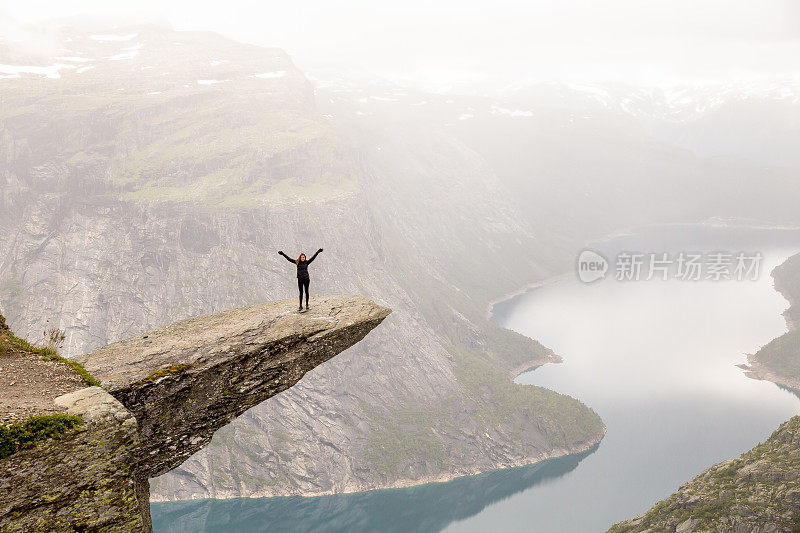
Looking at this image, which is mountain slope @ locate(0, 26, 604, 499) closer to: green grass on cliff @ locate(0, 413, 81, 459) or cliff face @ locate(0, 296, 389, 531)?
cliff face @ locate(0, 296, 389, 531)

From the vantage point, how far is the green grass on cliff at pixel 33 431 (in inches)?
569

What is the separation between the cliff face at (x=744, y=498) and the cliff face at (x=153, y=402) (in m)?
74.3

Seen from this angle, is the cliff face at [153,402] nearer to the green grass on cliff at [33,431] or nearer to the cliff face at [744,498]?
the green grass on cliff at [33,431]

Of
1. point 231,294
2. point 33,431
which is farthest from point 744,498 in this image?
point 231,294

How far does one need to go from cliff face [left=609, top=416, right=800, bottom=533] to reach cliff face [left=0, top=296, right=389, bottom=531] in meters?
74.3

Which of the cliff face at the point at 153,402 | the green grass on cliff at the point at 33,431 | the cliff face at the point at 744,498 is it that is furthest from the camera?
the cliff face at the point at 744,498

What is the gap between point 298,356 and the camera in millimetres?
25469

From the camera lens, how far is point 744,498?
7375cm

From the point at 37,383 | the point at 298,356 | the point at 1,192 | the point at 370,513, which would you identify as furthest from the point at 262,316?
the point at 1,192

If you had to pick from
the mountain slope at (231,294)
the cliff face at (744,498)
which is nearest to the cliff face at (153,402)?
the cliff face at (744,498)

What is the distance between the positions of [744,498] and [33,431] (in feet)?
301

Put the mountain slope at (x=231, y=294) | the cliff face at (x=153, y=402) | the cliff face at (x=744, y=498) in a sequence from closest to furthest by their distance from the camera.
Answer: the cliff face at (x=153, y=402) < the cliff face at (x=744, y=498) < the mountain slope at (x=231, y=294)

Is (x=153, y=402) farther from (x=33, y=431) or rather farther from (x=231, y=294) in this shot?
(x=231, y=294)

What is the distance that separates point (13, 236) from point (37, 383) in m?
190
